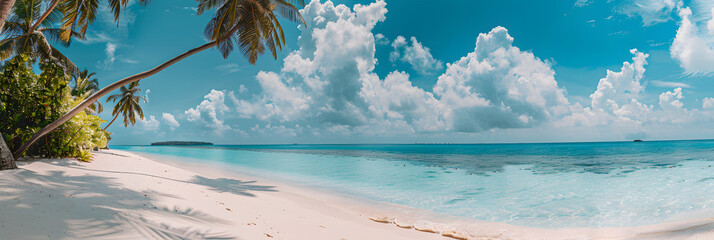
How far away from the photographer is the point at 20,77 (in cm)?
726

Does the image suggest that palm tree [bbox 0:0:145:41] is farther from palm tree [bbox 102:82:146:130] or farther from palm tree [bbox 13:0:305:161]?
palm tree [bbox 102:82:146:130]

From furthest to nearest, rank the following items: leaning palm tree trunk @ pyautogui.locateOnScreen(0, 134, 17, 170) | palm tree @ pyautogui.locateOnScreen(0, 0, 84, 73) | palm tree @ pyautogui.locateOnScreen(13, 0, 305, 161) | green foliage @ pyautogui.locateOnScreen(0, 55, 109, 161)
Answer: palm tree @ pyautogui.locateOnScreen(0, 0, 84, 73)
palm tree @ pyautogui.locateOnScreen(13, 0, 305, 161)
green foliage @ pyautogui.locateOnScreen(0, 55, 109, 161)
leaning palm tree trunk @ pyautogui.locateOnScreen(0, 134, 17, 170)

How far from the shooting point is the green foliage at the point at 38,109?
711 centimetres

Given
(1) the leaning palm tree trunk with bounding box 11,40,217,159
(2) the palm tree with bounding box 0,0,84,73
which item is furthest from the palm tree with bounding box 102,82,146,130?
(1) the leaning palm tree trunk with bounding box 11,40,217,159

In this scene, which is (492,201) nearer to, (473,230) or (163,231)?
(473,230)

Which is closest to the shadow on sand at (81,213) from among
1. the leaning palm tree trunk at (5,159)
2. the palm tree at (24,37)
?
the leaning palm tree trunk at (5,159)

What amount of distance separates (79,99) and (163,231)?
417 inches

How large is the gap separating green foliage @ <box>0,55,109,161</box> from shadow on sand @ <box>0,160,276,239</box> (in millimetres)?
3997

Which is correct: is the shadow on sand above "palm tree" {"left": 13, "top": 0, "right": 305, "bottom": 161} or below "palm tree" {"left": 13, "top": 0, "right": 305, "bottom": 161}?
below

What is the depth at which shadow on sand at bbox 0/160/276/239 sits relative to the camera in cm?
270

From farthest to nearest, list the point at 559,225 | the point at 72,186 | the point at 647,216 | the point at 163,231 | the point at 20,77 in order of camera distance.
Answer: the point at 20,77 → the point at 647,216 → the point at 559,225 → the point at 72,186 → the point at 163,231

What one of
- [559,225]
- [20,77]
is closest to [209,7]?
[20,77]

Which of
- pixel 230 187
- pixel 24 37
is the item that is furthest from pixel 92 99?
pixel 24 37

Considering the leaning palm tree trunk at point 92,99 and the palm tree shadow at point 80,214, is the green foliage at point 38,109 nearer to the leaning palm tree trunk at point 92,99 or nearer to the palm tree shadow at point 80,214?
the leaning palm tree trunk at point 92,99
